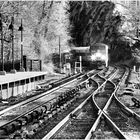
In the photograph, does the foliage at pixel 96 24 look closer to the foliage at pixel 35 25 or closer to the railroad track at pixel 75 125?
the foliage at pixel 35 25

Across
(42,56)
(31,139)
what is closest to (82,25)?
(42,56)

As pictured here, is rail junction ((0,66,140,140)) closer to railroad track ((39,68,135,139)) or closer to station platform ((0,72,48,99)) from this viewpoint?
railroad track ((39,68,135,139))

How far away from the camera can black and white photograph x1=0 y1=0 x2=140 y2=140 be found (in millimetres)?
9875

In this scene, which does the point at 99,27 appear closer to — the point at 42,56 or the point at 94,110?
the point at 42,56

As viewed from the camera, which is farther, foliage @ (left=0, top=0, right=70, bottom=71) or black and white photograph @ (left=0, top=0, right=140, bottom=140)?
foliage @ (left=0, top=0, right=70, bottom=71)

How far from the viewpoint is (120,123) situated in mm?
10484

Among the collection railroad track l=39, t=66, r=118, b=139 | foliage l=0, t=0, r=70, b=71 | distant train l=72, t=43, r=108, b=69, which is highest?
foliage l=0, t=0, r=70, b=71

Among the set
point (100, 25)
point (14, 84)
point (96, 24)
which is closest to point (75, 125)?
point (14, 84)

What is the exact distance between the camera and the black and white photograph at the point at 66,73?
9.88 meters

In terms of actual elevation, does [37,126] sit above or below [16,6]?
below

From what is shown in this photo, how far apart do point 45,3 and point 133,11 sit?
1702 inches

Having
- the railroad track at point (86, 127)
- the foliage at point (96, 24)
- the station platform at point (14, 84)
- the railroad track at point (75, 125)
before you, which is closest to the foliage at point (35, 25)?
the station platform at point (14, 84)

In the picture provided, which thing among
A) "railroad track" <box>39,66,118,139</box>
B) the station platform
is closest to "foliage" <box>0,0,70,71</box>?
the station platform

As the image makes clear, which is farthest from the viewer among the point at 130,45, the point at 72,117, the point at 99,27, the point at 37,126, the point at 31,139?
the point at 99,27
